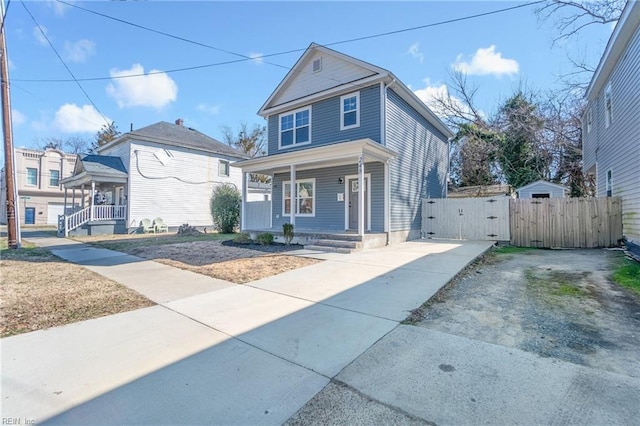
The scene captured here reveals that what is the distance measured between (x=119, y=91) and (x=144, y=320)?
14623 millimetres

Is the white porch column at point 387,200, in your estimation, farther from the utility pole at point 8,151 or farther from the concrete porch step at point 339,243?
the utility pole at point 8,151

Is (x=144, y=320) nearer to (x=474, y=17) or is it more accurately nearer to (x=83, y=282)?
(x=83, y=282)

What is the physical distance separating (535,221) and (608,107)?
14.7 ft

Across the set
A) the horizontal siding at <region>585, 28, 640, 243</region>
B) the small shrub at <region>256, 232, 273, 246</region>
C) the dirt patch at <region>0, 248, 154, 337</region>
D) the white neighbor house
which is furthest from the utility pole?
the horizontal siding at <region>585, 28, 640, 243</region>

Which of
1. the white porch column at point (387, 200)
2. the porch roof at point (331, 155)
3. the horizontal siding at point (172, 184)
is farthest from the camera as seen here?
the horizontal siding at point (172, 184)

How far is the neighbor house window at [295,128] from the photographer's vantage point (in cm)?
1348

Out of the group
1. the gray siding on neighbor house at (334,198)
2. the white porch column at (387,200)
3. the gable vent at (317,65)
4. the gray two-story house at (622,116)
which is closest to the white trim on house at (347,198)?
the gray siding on neighbor house at (334,198)

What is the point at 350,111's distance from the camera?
12.1 metres

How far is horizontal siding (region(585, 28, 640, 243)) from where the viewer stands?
790 cm

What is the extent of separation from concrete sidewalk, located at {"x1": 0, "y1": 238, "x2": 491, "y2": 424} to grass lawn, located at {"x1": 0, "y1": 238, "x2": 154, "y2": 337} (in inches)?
12.2

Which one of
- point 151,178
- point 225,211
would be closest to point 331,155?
point 225,211

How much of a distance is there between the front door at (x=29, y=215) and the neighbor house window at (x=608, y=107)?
4267 centimetres

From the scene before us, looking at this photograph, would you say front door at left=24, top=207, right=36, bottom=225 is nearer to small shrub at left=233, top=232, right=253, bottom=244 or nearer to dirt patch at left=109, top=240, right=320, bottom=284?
dirt patch at left=109, top=240, right=320, bottom=284

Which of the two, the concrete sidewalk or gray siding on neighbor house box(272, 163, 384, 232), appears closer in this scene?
the concrete sidewalk
